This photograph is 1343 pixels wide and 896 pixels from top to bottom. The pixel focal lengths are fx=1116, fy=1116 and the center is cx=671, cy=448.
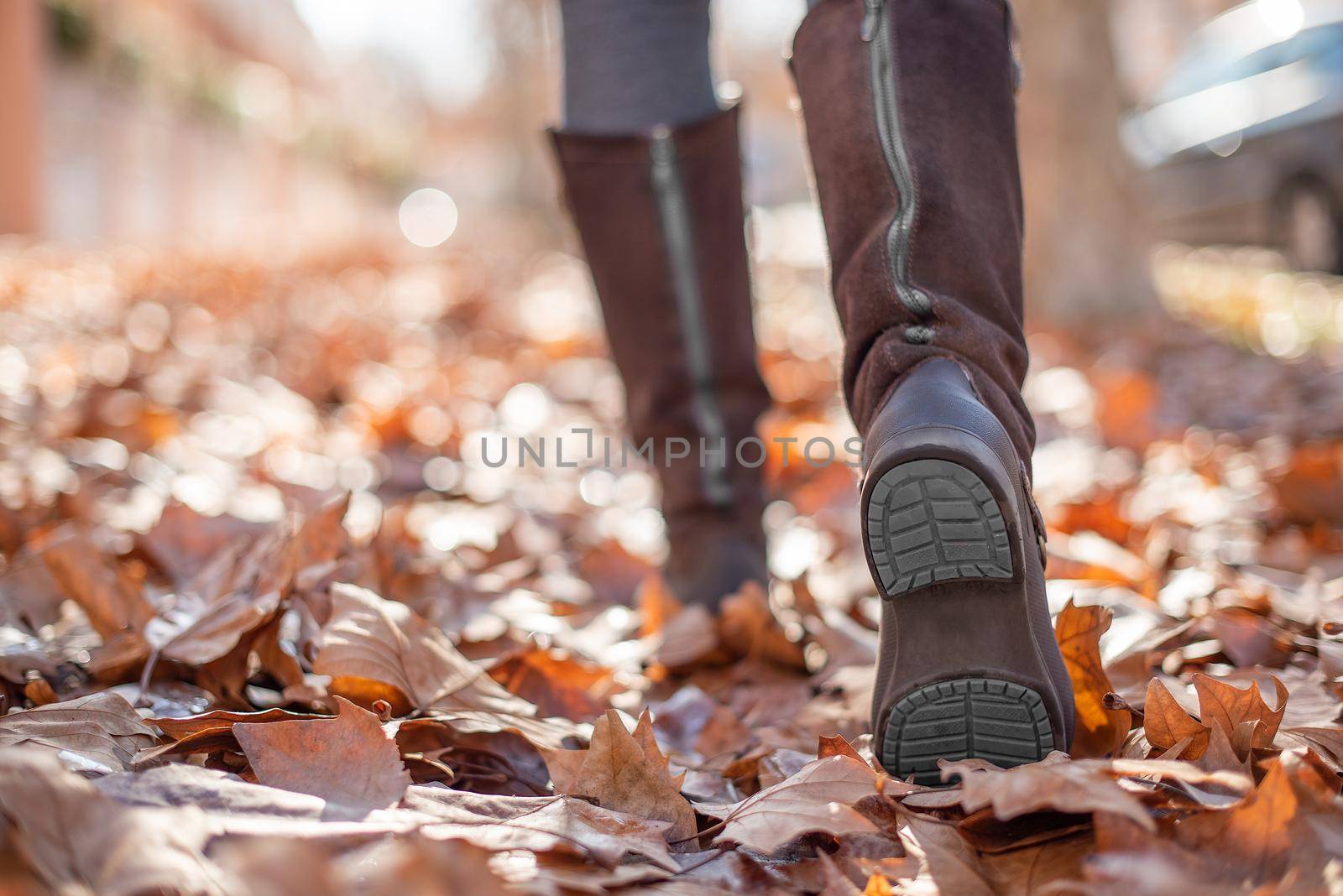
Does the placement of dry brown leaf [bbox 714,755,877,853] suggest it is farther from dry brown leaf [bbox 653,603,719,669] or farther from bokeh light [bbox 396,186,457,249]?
bokeh light [bbox 396,186,457,249]

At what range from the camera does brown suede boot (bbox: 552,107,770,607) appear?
1252 millimetres

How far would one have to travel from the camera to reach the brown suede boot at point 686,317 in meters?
1.25

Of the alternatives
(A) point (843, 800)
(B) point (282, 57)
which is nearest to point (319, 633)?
(A) point (843, 800)

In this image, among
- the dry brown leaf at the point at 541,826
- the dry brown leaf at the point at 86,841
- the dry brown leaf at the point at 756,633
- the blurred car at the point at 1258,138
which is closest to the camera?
the dry brown leaf at the point at 86,841

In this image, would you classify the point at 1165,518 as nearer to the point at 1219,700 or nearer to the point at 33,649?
→ the point at 1219,700

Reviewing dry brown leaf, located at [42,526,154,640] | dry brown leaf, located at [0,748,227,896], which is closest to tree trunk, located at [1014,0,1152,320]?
dry brown leaf, located at [42,526,154,640]

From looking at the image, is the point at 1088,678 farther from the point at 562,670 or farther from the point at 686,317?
the point at 686,317

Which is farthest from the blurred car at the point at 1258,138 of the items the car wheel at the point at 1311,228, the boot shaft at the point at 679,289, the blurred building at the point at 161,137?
the blurred building at the point at 161,137

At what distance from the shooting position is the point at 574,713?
3.45ft

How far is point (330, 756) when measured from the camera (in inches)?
29.3

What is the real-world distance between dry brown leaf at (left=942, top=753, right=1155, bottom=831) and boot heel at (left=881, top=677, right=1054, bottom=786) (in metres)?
0.14

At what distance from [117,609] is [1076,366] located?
2.49m

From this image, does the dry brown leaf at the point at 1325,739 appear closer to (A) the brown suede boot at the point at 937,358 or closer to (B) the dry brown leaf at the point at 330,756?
(A) the brown suede boot at the point at 937,358

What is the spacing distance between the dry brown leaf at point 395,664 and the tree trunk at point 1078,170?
320cm
